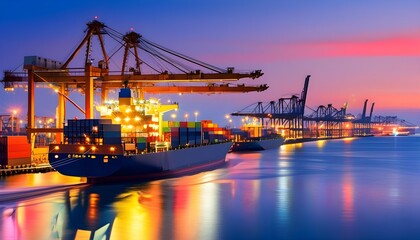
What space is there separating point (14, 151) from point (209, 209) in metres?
21.6

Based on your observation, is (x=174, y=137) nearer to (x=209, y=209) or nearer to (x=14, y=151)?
(x=14, y=151)

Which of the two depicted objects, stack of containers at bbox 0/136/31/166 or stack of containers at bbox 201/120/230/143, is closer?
stack of containers at bbox 0/136/31/166

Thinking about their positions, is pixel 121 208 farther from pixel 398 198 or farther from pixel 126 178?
pixel 398 198

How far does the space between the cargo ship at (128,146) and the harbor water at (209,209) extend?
4.10 ft

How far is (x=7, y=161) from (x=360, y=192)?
2780cm

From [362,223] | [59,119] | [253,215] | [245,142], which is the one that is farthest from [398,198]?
[245,142]

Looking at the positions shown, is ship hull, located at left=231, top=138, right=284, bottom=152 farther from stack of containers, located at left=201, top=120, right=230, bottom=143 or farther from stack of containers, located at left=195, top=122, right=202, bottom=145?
stack of containers, located at left=195, top=122, right=202, bottom=145

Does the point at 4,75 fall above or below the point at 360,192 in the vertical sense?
above

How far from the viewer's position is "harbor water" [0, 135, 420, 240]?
1916 centimetres

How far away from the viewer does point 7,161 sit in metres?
37.0

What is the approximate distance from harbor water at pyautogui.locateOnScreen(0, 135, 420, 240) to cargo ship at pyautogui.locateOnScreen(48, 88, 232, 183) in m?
1.25

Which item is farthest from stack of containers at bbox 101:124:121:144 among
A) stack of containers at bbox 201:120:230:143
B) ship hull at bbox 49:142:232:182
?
stack of containers at bbox 201:120:230:143

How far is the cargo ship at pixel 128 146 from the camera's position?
99.9 feet

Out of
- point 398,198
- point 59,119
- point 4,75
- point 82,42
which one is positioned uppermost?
point 82,42
